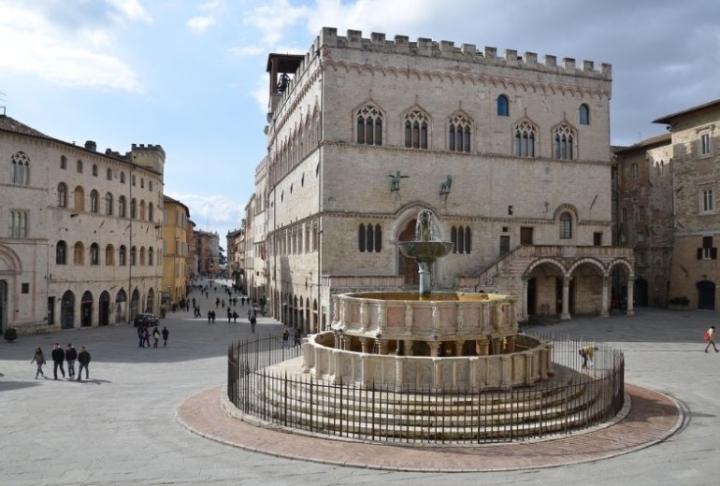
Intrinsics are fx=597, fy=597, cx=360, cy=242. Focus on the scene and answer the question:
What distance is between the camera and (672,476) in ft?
35.6

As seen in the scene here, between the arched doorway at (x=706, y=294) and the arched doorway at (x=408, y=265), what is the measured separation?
21337 millimetres

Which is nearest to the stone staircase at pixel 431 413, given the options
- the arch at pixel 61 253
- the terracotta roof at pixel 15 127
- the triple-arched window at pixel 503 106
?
the triple-arched window at pixel 503 106

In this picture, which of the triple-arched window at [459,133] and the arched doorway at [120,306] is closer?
the triple-arched window at [459,133]

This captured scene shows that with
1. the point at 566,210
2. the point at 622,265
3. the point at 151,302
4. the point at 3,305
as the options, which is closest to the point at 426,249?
the point at 566,210

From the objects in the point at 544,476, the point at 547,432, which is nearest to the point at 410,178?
the point at 547,432

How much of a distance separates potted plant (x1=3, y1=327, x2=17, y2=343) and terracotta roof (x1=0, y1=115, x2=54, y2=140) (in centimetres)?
1160

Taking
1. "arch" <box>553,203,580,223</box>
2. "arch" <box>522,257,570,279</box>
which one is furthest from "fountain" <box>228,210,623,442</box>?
"arch" <box>553,203,580,223</box>

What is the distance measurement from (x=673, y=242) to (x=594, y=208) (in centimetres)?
910

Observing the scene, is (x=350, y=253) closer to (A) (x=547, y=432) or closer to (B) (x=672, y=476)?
(A) (x=547, y=432)

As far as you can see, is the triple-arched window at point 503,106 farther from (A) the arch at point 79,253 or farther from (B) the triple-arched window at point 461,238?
(A) the arch at point 79,253

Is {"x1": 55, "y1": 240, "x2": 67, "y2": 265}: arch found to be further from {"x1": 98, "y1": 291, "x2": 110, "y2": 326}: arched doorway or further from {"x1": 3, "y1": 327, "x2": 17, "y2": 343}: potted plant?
{"x1": 3, "y1": 327, "x2": 17, "y2": 343}: potted plant

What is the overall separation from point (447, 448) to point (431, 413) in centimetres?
117

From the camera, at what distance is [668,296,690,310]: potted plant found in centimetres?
4312

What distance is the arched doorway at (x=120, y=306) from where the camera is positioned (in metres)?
43.2
